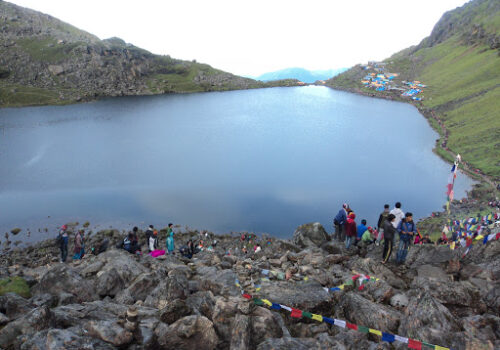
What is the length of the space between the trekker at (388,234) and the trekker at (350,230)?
9.10 feet

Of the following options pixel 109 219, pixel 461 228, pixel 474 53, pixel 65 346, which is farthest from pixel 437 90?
pixel 65 346

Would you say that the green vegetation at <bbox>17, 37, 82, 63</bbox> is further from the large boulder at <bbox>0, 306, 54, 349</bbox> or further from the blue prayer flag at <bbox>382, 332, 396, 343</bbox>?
the blue prayer flag at <bbox>382, 332, 396, 343</bbox>

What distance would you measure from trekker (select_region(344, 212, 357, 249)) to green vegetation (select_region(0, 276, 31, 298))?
17.2 metres

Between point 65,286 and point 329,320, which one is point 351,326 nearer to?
point 329,320

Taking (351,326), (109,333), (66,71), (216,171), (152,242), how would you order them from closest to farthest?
(109,333) → (351,326) → (152,242) → (216,171) → (66,71)

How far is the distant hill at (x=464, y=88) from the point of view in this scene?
5747 cm

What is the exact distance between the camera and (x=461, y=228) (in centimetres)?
2703

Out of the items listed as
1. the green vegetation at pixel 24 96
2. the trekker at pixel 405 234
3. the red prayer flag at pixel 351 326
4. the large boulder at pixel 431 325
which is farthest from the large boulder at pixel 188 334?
the green vegetation at pixel 24 96

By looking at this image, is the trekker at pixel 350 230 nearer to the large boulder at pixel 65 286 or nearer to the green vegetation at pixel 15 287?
the large boulder at pixel 65 286

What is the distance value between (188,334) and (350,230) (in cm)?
1366

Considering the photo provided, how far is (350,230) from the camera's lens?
19125 mm

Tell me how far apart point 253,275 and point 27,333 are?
29.6 ft

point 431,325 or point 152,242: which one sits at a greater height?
point 431,325

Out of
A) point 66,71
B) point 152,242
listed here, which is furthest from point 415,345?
point 66,71
